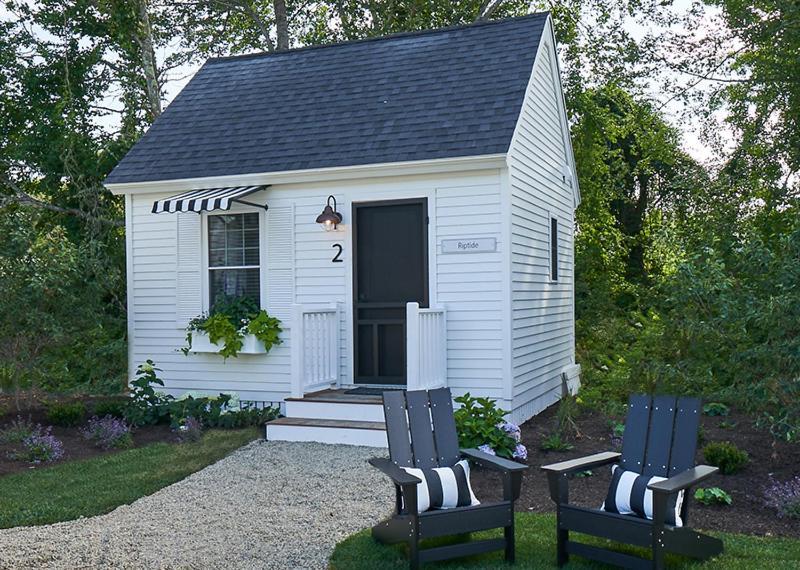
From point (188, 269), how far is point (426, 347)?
11.3 ft

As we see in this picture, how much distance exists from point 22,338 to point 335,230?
3.83 m

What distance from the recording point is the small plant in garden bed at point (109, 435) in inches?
323

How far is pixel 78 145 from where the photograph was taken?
15719 millimetres

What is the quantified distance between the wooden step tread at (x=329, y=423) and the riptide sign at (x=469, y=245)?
2.05 m

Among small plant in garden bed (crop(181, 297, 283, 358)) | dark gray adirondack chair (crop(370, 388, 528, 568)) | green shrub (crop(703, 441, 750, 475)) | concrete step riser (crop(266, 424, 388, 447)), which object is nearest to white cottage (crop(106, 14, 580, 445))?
concrete step riser (crop(266, 424, 388, 447))

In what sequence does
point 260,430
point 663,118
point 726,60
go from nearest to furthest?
1. point 260,430
2. point 726,60
3. point 663,118

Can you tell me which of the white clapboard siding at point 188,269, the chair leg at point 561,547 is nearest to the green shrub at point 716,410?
the chair leg at point 561,547

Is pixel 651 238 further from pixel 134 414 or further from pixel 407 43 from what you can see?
pixel 134 414

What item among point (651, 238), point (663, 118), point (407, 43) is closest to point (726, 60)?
point (663, 118)

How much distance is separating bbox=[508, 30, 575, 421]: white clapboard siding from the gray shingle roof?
43 cm

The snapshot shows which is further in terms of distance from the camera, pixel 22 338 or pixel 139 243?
pixel 139 243

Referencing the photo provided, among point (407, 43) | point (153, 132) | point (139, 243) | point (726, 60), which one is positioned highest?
point (726, 60)

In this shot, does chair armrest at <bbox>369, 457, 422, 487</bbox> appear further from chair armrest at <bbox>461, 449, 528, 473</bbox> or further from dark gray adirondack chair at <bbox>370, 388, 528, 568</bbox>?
chair armrest at <bbox>461, 449, 528, 473</bbox>

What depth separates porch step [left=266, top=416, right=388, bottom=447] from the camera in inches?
313
